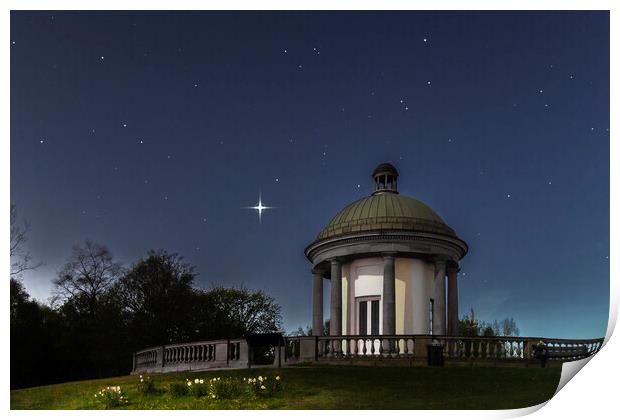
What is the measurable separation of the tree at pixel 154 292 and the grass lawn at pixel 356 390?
127 centimetres

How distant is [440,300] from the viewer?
2377 cm

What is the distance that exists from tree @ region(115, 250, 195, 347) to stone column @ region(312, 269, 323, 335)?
206 inches

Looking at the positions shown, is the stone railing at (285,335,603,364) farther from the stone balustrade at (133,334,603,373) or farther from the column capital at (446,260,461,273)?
the column capital at (446,260,461,273)

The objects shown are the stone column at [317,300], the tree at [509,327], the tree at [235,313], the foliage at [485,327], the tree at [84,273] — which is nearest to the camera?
the tree at [84,273]

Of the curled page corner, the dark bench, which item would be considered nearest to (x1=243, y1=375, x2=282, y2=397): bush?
the curled page corner

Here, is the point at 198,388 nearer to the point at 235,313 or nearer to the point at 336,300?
the point at 235,313

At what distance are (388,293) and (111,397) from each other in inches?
359

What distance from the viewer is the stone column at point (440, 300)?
23562mm

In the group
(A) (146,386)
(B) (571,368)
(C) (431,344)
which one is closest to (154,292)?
(A) (146,386)

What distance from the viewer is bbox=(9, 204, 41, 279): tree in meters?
18.5

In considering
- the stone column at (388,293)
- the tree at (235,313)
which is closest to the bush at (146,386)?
the tree at (235,313)

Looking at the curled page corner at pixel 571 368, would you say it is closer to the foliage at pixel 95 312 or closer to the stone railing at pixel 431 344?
the stone railing at pixel 431 344
